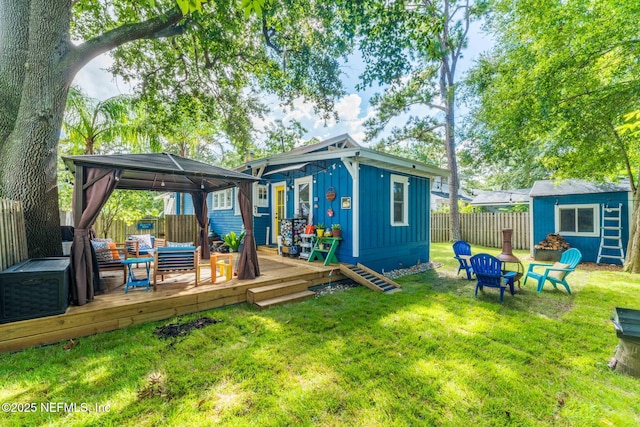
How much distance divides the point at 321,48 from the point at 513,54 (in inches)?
222

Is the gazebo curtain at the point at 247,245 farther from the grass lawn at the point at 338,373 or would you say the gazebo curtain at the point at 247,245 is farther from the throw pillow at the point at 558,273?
the throw pillow at the point at 558,273

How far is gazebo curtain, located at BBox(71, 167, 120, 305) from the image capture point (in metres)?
3.56

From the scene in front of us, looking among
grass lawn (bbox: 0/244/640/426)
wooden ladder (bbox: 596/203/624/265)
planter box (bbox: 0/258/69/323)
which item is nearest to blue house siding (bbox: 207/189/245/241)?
grass lawn (bbox: 0/244/640/426)

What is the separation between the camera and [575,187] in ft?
29.9

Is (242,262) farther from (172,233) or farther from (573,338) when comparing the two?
(172,233)

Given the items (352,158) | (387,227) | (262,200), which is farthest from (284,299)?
(262,200)

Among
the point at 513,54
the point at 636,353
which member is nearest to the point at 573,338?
the point at 636,353

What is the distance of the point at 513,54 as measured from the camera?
7.51m

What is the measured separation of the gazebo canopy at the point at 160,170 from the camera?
12.6ft

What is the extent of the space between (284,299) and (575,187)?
1099 centimetres

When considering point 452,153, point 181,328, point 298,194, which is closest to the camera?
point 181,328

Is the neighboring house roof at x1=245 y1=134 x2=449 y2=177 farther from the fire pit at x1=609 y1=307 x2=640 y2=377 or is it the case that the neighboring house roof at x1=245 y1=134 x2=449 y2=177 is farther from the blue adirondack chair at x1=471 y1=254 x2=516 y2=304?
the fire pit at x1=609 y1=307 x2=640 y2=377

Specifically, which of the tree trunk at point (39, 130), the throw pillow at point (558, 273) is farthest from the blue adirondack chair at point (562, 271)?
the tree trunk at point (39, 130)

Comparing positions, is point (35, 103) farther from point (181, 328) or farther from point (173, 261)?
point (181, 328)
